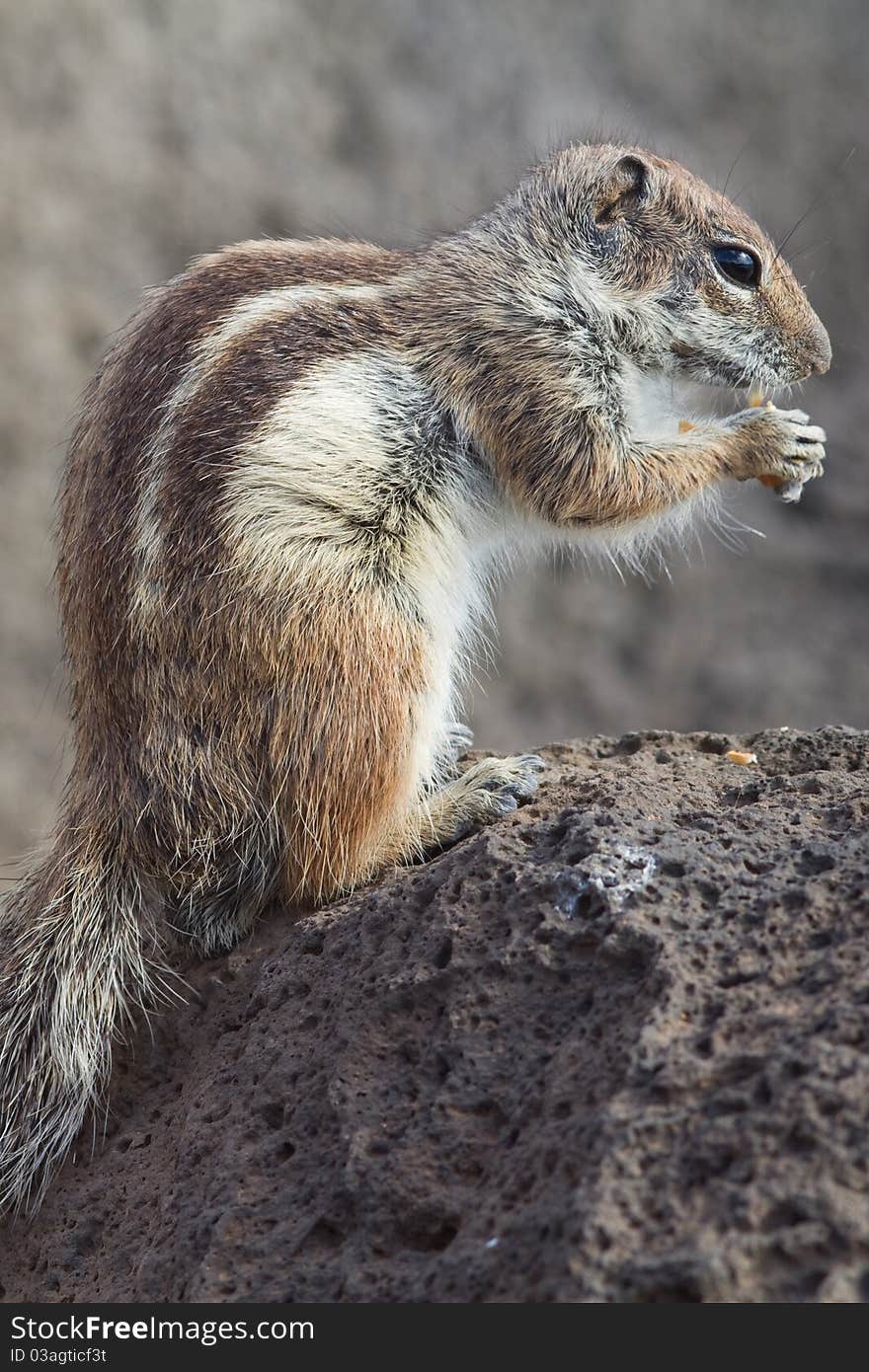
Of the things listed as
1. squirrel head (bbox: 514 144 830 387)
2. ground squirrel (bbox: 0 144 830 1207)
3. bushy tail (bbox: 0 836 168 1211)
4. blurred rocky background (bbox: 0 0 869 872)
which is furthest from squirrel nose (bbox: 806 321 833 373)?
blurred rocky background (bbox: 0 0 869 872)

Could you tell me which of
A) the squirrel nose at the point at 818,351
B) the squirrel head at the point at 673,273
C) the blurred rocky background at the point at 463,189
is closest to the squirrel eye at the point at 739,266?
the squirrel head at the point at 673,273

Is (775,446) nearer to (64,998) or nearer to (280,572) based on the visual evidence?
(280,572)

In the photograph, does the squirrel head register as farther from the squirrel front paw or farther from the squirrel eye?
the squirrel front paw

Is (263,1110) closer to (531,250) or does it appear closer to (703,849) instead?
(703,849)

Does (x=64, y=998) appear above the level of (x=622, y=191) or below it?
below

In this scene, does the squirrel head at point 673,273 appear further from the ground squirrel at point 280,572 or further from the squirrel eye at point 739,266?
the ground squirrel at point 280,572

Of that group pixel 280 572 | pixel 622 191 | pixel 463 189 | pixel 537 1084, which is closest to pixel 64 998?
pixel 280 572
